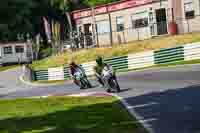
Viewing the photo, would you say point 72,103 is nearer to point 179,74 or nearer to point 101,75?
point 101,75

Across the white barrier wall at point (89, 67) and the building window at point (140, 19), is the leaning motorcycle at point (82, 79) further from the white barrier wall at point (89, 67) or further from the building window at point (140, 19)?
the building window at point (140, 19)

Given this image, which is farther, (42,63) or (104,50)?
(42,63)

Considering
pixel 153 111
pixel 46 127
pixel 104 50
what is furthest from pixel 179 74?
pixel 104 50

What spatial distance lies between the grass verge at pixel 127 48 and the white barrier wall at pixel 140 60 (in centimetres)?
227

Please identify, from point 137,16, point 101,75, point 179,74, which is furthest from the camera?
point 137,16

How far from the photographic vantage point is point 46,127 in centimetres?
1397

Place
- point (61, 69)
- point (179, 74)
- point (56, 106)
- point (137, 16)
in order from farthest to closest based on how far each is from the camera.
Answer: point (137, 16) → point (61, 69) → point (179, 74) → point (56, 106)

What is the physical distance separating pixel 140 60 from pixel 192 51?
4390 mm

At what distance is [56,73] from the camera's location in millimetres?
43688

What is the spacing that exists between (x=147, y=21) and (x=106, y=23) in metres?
5.82

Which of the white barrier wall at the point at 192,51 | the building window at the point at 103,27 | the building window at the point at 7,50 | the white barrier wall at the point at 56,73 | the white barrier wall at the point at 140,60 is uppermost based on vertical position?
the building window at the point at 103,27

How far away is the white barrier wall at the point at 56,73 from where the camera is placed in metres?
43.1

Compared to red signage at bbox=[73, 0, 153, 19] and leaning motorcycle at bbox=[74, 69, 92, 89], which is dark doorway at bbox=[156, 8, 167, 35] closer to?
red signage at bbox=[73, 0, 153, 19]

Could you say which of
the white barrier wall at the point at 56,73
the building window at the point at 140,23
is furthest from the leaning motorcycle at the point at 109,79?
the building window at the point at 140,23
